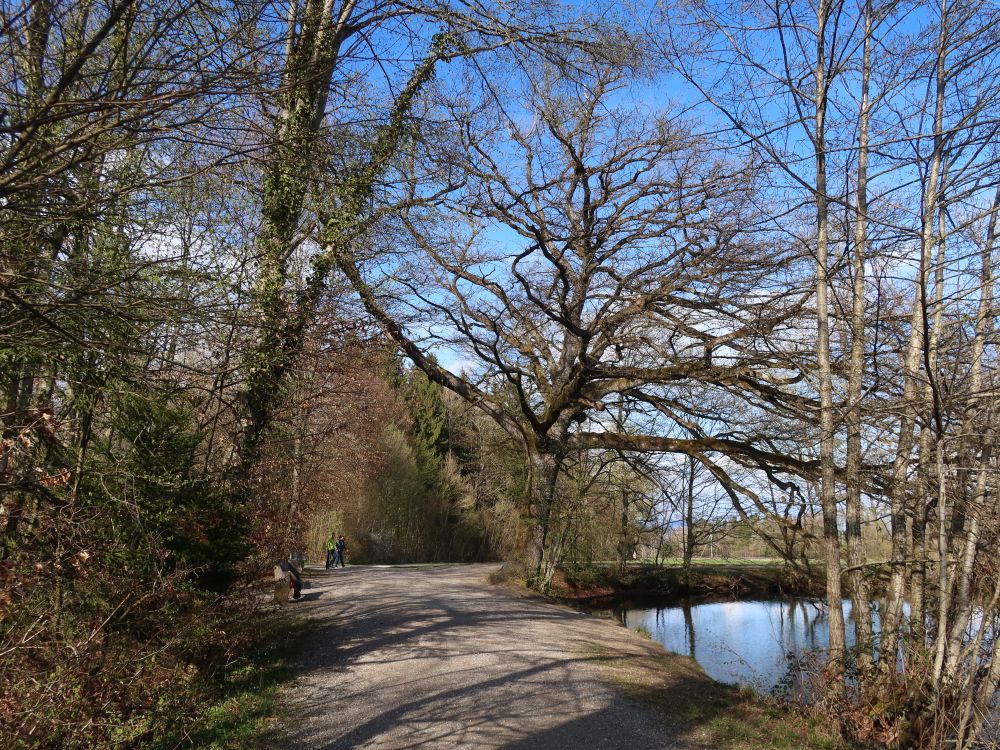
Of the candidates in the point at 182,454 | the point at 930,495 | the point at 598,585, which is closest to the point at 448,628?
the point at 182,454

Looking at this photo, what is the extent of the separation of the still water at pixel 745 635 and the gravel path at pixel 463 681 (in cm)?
183

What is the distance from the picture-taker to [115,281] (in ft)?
14.2

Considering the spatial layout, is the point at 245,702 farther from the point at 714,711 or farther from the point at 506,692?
the point at 714,711

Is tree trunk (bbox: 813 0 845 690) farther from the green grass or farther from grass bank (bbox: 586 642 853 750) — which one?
the green grass

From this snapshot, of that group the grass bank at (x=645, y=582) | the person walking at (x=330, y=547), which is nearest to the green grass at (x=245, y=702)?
the grass bank at (x=645, y=582)

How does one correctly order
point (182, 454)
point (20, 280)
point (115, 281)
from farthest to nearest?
point (182, 454) → point (115, 281) → point (20, 280)

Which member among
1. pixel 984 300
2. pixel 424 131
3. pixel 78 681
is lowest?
pixel 78 681

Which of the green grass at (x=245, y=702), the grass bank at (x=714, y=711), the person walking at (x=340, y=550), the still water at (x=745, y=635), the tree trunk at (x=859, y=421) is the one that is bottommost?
the still water at (x=745, y=635)

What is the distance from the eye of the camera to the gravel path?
20.2ft

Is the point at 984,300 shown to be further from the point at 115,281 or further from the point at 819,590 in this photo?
the point at 115,281

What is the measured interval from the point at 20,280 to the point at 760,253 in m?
10.9

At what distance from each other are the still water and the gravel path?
6.01 ft

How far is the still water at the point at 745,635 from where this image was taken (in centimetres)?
1002

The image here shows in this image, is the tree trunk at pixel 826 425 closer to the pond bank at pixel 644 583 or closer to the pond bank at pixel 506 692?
the pond bank at pixel 506 692
